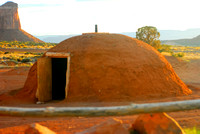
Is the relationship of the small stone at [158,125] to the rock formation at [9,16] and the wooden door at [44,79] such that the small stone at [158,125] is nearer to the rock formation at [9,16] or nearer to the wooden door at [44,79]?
the wooden door at [44,79]

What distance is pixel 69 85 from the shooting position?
764 cm

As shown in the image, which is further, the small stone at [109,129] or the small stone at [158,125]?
the small stone at [158,125]

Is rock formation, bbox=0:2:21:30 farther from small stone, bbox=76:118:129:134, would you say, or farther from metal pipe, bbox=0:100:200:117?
small stone, bbox=76:118:129:134

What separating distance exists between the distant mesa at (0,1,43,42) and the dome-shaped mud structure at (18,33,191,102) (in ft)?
201

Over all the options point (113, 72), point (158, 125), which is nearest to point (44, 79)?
point (113, 72)

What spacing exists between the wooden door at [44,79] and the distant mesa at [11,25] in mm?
60553

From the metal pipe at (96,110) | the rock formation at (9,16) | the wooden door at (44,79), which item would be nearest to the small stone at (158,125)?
the metal pipe at (96,110)

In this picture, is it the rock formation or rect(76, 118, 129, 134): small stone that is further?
the rock formation

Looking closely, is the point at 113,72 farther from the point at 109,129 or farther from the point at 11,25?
the point at 11,25

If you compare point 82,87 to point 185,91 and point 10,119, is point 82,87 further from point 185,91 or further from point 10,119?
point 185,91

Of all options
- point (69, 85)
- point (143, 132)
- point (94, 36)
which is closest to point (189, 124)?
point (143, 132)

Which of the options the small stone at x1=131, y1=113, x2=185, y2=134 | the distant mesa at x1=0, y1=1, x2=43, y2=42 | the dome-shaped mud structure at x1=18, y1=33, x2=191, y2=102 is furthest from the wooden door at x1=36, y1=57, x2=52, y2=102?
the distant mesa at x1=0, y1=1, x2=43, y2=42

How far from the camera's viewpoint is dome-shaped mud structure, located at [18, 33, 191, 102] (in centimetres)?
745

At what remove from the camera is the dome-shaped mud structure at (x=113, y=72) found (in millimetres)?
7449
